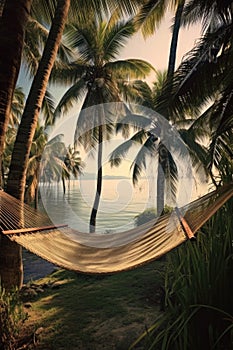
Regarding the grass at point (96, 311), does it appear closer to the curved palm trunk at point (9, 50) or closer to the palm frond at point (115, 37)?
the curved palm trunk at point (9, 50)

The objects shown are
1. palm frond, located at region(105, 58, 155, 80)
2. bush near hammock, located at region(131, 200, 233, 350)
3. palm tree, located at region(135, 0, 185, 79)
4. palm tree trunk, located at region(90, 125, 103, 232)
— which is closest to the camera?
bush near hammock, located at region(131, 200, 233, 350)

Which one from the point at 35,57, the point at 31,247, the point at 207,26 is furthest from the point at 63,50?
the point at 31,247

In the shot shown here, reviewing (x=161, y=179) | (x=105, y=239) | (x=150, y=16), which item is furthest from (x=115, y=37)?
(x=105, y=239)

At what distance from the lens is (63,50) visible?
5.60m

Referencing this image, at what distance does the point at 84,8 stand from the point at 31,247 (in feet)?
11.6

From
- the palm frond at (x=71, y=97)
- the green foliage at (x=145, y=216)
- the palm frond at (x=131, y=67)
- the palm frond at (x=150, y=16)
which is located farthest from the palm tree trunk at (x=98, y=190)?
the green foliage at (x=145, y=216)

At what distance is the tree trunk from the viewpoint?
2074 mm

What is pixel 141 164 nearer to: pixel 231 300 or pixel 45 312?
pixel 45 312

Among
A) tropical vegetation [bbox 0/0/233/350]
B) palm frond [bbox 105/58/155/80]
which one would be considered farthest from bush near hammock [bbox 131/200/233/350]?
palm frond [bbox 105/58/155/80]

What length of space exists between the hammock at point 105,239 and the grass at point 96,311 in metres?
0.45

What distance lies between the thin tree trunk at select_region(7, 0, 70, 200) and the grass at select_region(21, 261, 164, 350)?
125cm

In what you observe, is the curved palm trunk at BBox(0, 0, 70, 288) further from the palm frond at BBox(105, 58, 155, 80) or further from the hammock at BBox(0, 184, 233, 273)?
the palm frond at BBox(105, 58, 155, 80)

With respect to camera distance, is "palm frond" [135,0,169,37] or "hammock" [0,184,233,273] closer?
"hammock" [0,184,233,273]

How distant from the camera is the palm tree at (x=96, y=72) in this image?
666 cm
